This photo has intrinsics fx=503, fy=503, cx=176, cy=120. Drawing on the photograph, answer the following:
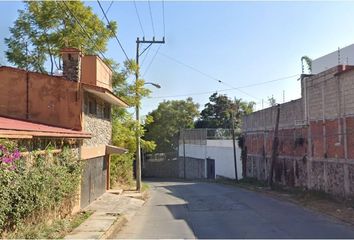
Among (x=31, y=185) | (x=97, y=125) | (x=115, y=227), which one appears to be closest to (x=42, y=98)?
(x=97, y=125)

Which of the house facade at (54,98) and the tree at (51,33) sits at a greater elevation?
the tree at (51,33)

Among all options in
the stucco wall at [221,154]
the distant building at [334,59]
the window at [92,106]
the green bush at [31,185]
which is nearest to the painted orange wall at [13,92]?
the window at [92,106]

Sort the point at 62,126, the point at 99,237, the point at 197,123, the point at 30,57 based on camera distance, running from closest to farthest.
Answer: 1. the point at 99,237
2. the point at 62,126
3. the point at 30,57
4. the point at 197,123

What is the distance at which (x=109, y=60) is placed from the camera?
118 ft

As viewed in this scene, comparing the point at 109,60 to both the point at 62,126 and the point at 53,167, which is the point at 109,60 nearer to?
the point at 62,126

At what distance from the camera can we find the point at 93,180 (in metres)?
23.8

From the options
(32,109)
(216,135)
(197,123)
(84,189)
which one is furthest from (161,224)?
(197,123)

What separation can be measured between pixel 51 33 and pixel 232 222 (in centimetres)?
2266

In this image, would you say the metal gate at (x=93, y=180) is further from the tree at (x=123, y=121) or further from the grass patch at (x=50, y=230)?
the tree at (x=123, y=121)

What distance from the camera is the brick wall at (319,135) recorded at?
2158cm

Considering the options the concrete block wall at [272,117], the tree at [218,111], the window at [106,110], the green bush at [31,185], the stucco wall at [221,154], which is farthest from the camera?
the tree at [218,111]

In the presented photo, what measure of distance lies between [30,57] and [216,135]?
3084 cm

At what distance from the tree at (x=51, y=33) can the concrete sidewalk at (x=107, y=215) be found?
1173cm

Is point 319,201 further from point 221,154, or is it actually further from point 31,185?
point 221,154
